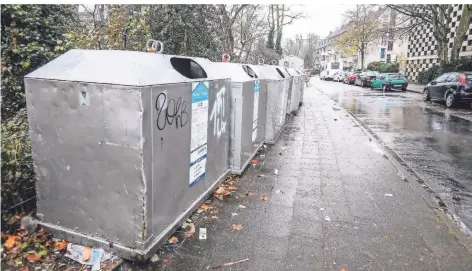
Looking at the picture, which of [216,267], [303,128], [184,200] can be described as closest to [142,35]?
[303,128]

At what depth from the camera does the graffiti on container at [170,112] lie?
8.89 ft

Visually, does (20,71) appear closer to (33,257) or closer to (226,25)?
(33,257)

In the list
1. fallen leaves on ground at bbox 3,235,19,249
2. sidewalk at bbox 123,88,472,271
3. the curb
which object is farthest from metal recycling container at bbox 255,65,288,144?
fallen leaves on ground at bbox 3,235,19,249

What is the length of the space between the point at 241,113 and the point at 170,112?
6.35ft

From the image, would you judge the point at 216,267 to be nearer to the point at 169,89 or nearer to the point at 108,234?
the point at 108,234

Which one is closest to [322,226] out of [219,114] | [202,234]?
[202,234]

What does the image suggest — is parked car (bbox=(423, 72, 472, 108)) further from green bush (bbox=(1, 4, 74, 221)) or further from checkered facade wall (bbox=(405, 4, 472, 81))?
green bush (bbox=(1, 4, 74, 221))

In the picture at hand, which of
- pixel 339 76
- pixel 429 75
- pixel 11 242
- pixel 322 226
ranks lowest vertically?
pixel 322 226

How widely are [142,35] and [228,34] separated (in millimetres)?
4887

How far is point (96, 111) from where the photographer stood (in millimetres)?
2619

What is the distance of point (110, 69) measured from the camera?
2621mm

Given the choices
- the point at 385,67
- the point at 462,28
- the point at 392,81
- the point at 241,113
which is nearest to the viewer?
the point at 241,113

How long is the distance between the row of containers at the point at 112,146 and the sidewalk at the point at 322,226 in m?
0.38

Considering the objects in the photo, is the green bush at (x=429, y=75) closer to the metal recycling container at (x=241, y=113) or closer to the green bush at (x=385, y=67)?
the green bush at (x=385, y=67)
